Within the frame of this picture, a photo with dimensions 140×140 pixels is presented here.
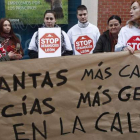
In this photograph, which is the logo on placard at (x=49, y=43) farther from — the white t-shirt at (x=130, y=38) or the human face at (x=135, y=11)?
the human face at (x=135, y=11)

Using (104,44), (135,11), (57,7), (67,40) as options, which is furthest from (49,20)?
(57,7)

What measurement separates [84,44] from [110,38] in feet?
2.08

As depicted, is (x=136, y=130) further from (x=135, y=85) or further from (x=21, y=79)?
(x=21, y=79)

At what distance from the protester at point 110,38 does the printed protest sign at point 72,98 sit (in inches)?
38.3

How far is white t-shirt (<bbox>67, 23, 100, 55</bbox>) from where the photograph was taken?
15.8 ft

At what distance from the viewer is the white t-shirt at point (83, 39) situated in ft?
15.8

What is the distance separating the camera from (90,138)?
3.35 meters

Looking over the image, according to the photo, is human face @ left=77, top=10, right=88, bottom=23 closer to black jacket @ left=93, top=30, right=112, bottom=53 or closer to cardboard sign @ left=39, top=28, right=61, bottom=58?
black jacket @ left=93, top=30, right=112, bottom=53

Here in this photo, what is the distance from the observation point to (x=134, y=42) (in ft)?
12.1

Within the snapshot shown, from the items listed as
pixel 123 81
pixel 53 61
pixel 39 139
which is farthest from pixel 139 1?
pixel 39 139

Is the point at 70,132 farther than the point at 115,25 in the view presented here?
No

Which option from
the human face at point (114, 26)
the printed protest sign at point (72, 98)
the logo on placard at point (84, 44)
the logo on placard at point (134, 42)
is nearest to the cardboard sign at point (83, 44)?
the logo on placard at point (84, 44)

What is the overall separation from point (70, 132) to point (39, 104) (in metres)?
0.47

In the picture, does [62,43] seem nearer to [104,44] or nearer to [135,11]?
[104,44]
